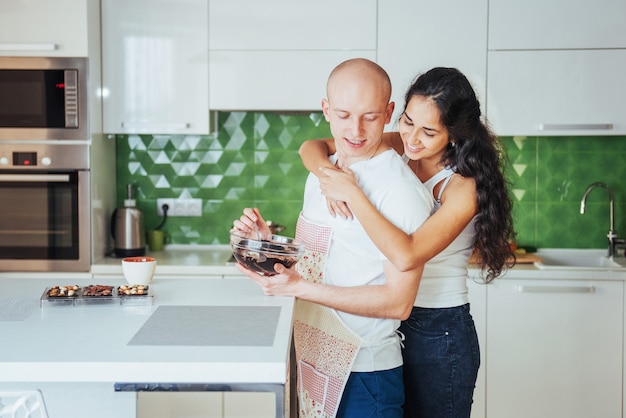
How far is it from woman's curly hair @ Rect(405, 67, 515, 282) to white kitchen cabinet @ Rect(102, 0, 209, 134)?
5.50 ft

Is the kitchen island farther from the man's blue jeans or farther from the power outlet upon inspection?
the power outlet

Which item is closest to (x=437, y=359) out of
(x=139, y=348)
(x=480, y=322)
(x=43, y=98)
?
(x=139, y=348)

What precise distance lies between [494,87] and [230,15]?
4.04ft

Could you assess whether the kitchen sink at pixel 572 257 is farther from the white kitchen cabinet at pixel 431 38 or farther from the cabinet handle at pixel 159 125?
the cabinet handle at pixel 159 125

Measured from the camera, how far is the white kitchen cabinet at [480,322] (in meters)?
3.32

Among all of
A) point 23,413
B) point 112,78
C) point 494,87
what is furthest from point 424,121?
point 112,78

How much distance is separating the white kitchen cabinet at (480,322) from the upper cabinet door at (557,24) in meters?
1.07

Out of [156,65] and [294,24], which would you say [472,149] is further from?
[156,65]

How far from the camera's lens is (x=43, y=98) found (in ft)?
11.0

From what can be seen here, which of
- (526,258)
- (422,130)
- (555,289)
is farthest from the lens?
(526,258)

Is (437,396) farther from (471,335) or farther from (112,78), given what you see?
(112,78)

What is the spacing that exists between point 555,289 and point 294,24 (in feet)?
5.37

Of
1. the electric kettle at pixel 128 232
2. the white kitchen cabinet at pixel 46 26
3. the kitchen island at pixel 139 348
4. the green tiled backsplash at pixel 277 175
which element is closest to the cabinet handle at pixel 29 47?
the white kitchen cabinet at pixel 46 26

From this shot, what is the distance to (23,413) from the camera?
5.19 feet
